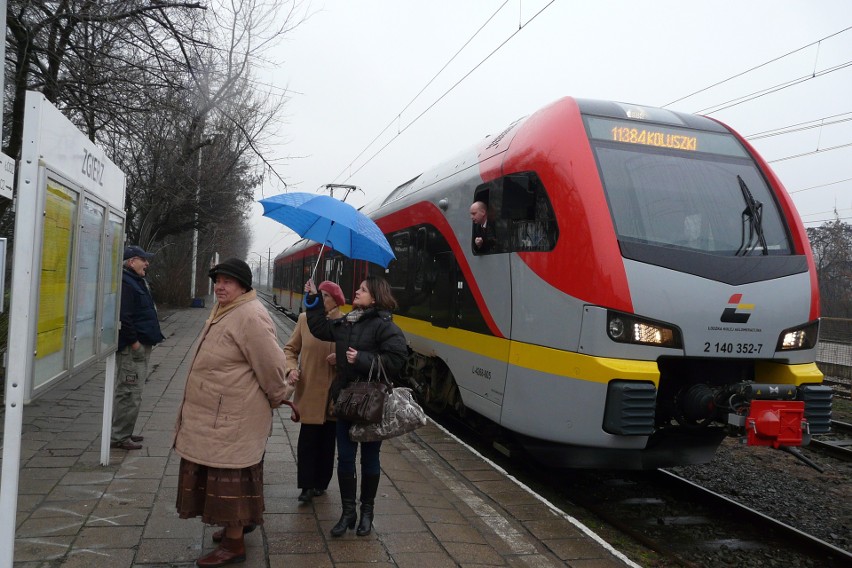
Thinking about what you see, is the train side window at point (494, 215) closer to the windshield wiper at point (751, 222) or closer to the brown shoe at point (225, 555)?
the windshield wiper at point (751, 222)

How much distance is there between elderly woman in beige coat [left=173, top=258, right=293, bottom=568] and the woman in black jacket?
551 mm

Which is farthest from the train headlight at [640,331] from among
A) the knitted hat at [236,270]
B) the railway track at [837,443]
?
the railway track at [837,443]

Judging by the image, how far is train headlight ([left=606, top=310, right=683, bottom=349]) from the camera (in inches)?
186

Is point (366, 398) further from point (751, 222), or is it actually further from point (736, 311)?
point (751, 222)

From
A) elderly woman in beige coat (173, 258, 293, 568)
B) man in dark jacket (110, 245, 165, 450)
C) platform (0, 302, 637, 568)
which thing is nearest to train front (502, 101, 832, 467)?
platform (0, 302, 637, 568)

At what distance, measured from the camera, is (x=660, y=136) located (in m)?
5.60

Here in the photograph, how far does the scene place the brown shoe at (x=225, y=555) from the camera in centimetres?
341

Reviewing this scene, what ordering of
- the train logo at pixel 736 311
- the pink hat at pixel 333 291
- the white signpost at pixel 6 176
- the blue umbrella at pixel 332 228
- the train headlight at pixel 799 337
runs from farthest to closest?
1. the train headlight at pixel 799 337
2. the train logo at pixel 736 311
3. the blue umbrella at pixel 332 228
4. the pink hat at pixel 333 291
5. the white signpost at pixel 6 176

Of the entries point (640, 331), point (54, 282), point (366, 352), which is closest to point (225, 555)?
point (366, 352)

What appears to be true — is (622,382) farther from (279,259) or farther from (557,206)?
(279,259)

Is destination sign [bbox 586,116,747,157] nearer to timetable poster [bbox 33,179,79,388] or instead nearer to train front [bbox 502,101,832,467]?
train front [bbox 502,101,832,467]

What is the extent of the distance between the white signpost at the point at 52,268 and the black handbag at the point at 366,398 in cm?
152

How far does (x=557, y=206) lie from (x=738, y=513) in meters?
2.88

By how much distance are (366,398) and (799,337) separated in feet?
11.3
